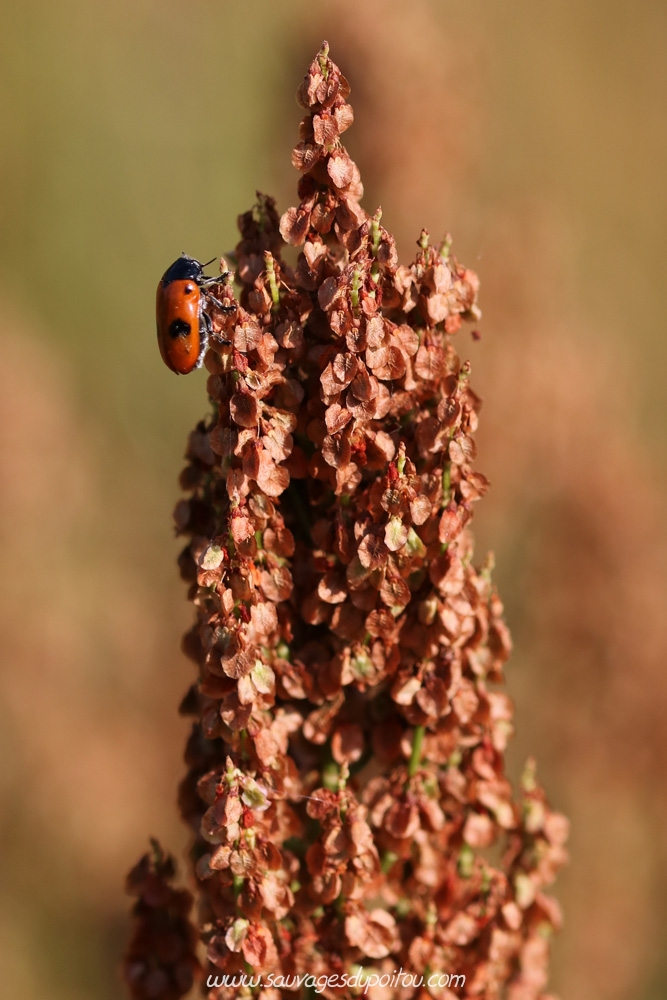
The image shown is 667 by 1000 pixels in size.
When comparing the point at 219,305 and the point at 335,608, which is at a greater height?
the point at 219,305

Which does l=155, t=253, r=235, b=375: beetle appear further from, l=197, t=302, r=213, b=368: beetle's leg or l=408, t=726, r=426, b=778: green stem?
l=408, t=726, r=426, b=778: green stem

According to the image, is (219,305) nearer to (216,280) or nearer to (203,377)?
(216,280)

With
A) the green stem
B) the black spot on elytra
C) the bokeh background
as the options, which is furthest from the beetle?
the bokeh background

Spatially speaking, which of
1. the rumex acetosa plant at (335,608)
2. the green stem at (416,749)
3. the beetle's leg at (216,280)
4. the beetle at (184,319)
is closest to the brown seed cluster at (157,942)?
the rumex acetosa plant at (335,608)

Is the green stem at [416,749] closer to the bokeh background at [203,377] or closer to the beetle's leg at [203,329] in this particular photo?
the beetle's leg at [203,329]

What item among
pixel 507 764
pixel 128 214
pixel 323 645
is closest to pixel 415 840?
pixel 323 645

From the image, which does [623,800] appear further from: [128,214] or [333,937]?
[128,214]

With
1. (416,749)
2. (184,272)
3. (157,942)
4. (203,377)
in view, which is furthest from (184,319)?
(203,377)
